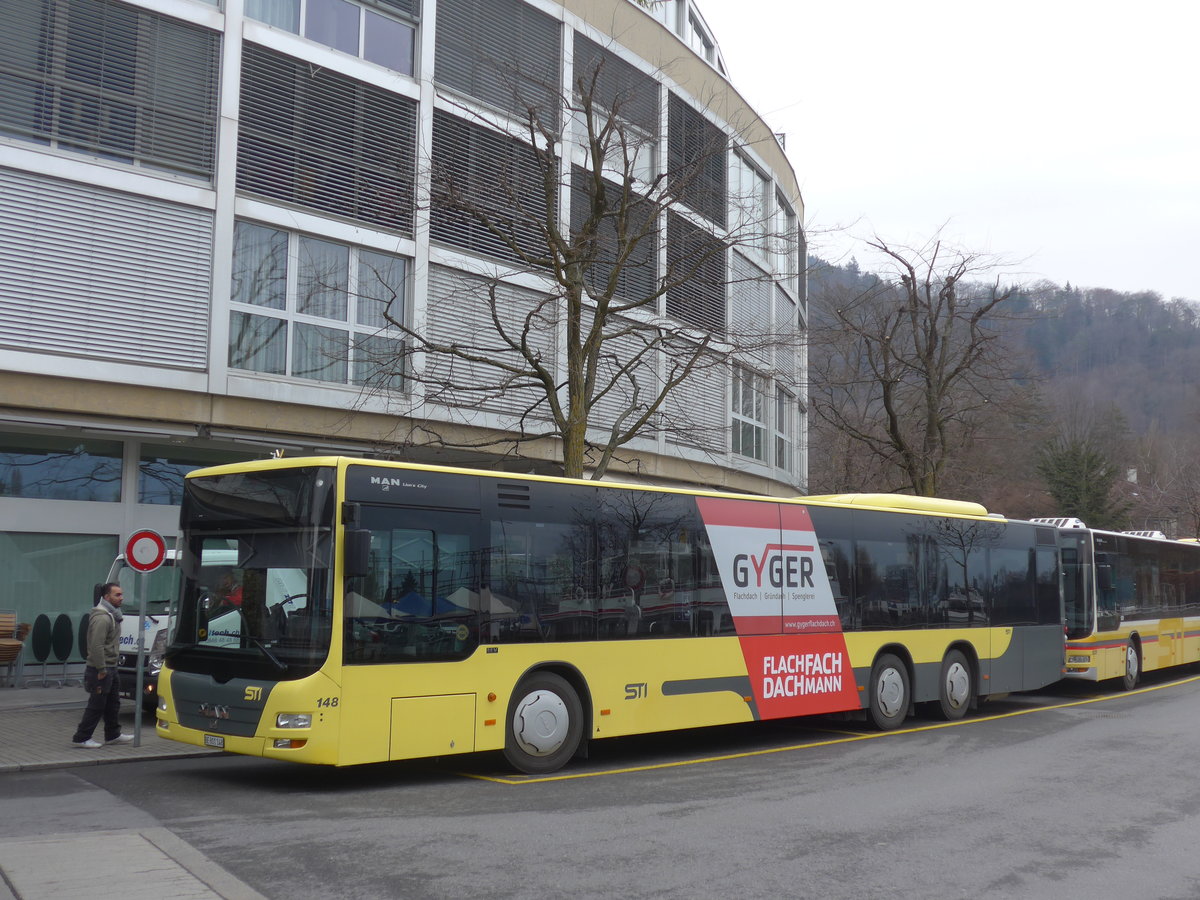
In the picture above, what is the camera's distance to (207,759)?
11.8 metres

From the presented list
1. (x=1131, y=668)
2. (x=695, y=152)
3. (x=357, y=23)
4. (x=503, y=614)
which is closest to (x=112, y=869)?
(x=503, y=614)

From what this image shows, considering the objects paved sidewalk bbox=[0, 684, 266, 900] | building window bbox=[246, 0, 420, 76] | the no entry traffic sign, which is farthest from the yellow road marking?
building window bbox=[246, 0, 420, 76]

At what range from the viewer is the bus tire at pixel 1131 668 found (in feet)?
69.2

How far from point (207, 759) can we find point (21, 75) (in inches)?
420

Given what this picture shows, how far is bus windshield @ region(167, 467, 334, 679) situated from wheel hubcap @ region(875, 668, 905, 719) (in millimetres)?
8005

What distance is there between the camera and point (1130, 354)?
79.4m

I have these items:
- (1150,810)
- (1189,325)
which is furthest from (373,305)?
(1189,325)

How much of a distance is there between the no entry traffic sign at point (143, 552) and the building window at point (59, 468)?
6.63 metres

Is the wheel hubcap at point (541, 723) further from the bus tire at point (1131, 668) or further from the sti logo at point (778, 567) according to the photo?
the bus tire at point (1131, 668)

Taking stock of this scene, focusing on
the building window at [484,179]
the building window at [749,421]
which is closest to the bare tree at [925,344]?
the building window at [749,421]

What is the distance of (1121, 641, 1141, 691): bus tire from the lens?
2108 centimetres

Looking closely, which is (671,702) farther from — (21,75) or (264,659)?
(21,75)

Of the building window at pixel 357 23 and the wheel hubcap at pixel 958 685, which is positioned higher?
the building window at pixel 357 23

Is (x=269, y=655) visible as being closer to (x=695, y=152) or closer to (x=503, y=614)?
(x=503, y=614)
